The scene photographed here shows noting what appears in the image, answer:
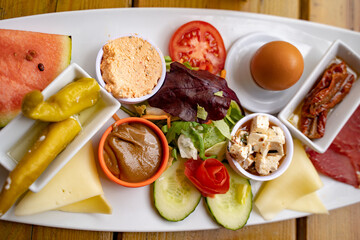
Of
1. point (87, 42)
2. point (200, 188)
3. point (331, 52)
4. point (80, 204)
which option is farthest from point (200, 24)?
point (80, 204)

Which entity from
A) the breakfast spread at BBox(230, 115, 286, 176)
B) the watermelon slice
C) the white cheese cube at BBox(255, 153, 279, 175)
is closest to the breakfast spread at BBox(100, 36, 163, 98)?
the watermelon slice

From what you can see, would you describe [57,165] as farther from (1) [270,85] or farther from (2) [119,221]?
(1) [270,85]

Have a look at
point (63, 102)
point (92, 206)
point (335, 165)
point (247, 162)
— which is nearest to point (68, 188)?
point (92, 206)

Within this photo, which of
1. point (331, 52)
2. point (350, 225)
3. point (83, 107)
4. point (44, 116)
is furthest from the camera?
point (350, 225)

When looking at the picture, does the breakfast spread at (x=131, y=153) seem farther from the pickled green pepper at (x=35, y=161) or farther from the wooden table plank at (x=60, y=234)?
the wooden table plank at (x=60, y=234)

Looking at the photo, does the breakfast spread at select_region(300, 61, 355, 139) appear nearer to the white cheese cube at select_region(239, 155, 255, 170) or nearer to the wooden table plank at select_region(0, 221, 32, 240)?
the white cheese cube at select_region(239, 155, 255, 170)

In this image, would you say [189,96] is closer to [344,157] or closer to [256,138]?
[256,138]
